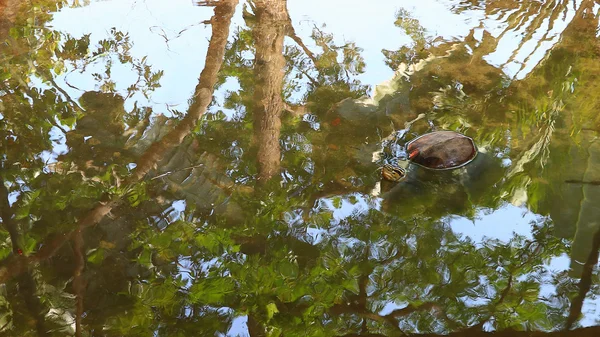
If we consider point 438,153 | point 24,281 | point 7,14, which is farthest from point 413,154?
point 7,14

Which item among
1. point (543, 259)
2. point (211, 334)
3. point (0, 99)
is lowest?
point (543, 259)

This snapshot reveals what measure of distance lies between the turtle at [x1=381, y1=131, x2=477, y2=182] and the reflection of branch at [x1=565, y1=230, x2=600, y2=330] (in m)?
0.77

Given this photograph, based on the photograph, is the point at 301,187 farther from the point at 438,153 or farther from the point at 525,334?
the point at 525,334

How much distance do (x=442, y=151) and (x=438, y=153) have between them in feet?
0.09

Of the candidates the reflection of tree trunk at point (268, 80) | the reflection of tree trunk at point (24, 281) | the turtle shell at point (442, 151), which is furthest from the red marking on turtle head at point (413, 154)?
the reflection of tree trunk at point (24, 281)

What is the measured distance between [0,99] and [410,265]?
2893mm

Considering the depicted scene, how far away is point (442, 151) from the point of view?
2994mm

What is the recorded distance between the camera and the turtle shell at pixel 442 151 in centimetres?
298

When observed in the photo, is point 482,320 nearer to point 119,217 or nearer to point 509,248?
point 509,248

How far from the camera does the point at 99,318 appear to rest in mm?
2279

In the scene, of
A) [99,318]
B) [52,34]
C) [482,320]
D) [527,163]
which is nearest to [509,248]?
[482,320]

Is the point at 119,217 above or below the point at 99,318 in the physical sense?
above

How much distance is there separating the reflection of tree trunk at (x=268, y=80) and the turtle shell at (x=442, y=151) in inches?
31.2

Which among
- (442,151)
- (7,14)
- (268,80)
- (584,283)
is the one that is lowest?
(584,283)
